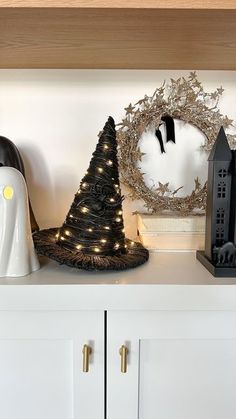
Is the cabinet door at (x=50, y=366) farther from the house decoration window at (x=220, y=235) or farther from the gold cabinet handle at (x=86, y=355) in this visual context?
the house decoration window at (x=220, y=235)

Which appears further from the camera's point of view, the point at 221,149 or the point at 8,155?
the point at 8,155

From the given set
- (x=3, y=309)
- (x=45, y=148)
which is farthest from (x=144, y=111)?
(x=3, y=309)

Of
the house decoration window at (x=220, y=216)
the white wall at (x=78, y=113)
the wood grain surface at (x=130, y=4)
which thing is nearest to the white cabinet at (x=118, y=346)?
the house decoration window at (x=220, y=216)

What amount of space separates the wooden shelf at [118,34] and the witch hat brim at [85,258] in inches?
18.3

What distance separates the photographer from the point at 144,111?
941 millimetres

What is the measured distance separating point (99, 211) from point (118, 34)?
395 mm

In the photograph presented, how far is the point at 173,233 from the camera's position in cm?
87

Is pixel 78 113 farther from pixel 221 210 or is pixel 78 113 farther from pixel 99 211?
pixel 221 210

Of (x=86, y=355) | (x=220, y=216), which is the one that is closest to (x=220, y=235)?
(x=220, y=216)

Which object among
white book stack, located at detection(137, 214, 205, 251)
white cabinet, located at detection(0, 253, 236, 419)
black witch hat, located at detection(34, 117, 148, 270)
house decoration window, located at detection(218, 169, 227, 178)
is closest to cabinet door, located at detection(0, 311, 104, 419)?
white cabinet, located at detection(0, 253, 236, 419)

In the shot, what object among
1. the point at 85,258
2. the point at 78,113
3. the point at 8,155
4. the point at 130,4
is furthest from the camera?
the point at 78,113

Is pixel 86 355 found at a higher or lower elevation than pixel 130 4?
lower

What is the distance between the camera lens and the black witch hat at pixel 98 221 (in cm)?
75

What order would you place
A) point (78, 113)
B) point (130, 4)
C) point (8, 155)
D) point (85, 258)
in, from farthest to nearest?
point (78, 113)
point (8, 155)
point (85, 258)
point (130, 4)
